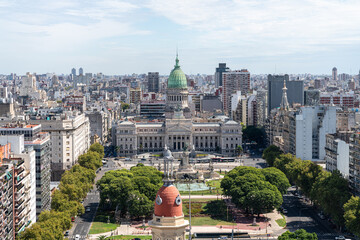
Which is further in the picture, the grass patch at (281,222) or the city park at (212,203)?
the grass patch at (281,222)

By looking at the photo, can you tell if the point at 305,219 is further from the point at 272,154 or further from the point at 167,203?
the point at 167,203

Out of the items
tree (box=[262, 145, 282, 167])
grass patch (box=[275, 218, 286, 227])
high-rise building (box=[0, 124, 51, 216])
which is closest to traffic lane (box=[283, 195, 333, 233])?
grass patch (box=[275, 218, 286, 227])

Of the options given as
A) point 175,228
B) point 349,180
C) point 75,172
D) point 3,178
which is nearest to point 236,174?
point 349,180

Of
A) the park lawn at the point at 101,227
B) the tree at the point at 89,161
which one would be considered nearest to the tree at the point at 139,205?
the park lawn at the point at 101,227

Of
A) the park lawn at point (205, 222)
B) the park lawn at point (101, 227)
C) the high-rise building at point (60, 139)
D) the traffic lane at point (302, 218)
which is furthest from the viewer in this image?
the high-rise building at point (60, 139)

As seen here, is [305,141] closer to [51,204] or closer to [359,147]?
[359,147]

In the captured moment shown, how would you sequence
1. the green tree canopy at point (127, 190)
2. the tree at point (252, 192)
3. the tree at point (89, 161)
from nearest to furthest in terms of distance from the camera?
the tree at point (252, 192), the green tree canopy at point (127, 190), the tree at point (89, 161)

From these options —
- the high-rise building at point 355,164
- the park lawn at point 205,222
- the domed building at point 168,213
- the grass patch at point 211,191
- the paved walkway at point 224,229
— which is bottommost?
the paved walkway at point 224,229

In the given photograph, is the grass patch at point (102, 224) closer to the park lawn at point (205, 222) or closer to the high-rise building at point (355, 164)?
the park lawn at point (205, 222)

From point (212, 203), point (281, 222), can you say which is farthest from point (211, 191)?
point (281, 222)
